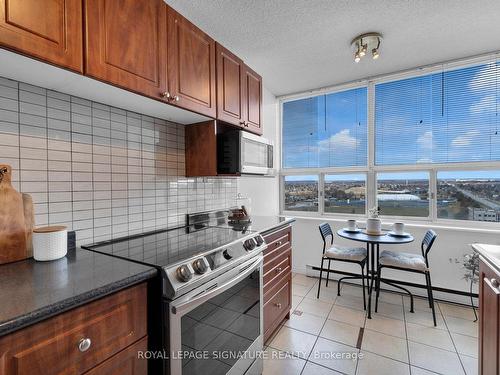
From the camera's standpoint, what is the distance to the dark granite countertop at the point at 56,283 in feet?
2.17

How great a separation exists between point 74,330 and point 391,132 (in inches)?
131

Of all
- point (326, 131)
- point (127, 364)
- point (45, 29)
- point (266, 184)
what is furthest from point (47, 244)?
point (326, 131)

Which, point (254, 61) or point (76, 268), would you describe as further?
point (254, 61)

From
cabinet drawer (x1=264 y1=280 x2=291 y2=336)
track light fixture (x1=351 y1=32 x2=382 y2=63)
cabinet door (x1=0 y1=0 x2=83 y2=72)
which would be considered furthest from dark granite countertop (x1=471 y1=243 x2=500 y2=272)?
cabinet door (x1=0 y1=0 x2=83 y2=72)

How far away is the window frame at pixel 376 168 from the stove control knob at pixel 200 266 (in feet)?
8.49

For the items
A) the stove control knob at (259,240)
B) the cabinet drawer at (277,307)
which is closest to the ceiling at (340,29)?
the stove control knob at (259,240)

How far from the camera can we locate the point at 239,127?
211cm

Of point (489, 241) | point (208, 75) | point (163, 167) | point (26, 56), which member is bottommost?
point (489, 241)

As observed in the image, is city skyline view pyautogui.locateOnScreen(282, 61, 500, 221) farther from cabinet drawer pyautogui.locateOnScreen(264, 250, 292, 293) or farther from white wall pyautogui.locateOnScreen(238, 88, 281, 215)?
cabinet drawer pyautogui.locateOnScreen(264, 250, 292, 293)

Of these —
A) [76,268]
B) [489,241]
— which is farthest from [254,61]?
[489,241]

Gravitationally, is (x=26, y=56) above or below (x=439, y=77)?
below

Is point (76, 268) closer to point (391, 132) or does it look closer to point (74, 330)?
point (74, 330)

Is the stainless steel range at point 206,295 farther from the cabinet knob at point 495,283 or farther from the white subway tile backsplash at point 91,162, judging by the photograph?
the cabinet knob at point 495,283

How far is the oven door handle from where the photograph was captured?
1.01 meters
